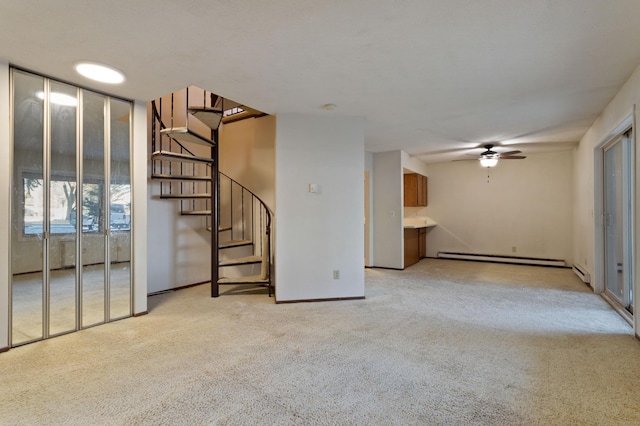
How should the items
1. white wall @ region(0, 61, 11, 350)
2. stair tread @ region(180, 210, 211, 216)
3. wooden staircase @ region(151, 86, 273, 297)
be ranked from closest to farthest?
1. white wall @ region(0, 61, 11, 350)
2. wooden staircase @ region(151, 86, 273, 297)
3. stair tread @ region(180, 210, 211, 216)

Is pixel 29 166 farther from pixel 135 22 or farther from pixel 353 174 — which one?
pixel 353 174

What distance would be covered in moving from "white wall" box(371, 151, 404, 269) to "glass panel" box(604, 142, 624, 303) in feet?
10.2

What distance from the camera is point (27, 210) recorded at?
2906mm

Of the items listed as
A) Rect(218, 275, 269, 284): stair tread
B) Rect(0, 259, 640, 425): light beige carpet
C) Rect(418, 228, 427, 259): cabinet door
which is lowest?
Rect(0, 259, 640, 425): light beige carpet

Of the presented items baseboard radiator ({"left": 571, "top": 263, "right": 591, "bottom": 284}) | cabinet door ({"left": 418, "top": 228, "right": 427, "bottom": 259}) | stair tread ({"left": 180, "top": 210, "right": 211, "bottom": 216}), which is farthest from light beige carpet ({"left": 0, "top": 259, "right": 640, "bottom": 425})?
cabinet door ({"left": 418, "top": 228, "right": 427, "bottom": 259})

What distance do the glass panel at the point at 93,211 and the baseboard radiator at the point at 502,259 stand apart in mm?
7172

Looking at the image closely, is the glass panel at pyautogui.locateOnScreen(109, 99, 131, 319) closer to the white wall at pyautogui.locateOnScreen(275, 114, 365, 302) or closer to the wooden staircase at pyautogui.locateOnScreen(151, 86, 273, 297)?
the wooden staircase at pyautogui.locateOnScreen(151, 86, 273, 297)

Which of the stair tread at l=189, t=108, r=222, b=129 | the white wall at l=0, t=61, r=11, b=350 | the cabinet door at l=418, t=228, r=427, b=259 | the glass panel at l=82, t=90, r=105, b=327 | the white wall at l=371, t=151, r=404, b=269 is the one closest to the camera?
the white wall at l=0, t=61, r=11, b=350

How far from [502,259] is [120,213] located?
7.56 m

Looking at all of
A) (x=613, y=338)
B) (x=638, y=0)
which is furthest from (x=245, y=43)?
(x=613, y=338)

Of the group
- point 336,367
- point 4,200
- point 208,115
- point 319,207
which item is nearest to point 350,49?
point 208,115

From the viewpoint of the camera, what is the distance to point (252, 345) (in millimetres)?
2861

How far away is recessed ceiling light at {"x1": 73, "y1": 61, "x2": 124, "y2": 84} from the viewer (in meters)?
2.76

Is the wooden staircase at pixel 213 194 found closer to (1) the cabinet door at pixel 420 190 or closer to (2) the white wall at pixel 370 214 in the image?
(2) the white wall at pixel 370 214
